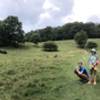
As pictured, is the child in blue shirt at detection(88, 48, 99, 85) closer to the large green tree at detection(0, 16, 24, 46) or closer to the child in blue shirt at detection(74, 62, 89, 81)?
the child in blue shirt at detection(74, 62, 89, 81)

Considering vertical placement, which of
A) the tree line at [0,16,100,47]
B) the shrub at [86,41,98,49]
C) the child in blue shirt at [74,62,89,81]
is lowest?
the shrub at [86,41,98,49]

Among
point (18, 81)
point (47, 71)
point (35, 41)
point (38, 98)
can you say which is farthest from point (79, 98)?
point (35, 41)

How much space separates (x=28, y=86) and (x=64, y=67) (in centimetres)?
747

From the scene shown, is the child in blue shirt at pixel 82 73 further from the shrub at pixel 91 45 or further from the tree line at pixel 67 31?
the tree line at pixel 67 31

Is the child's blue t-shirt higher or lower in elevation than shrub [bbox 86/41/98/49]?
higher

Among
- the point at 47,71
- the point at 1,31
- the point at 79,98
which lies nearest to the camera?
the point at 79,98

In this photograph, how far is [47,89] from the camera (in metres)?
23.0

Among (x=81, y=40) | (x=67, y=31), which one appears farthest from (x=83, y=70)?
(x=67, y=31)

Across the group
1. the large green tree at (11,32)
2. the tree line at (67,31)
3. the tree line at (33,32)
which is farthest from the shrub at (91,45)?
the large green tree at (11,32)

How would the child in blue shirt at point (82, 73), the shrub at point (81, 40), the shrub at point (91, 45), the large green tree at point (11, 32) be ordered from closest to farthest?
the child in blue shirt at point (82, 73), the large green tree at point (11, 32), the shrub at point (91, 45), the shrub at point (81, 40)

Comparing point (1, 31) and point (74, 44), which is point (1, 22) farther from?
point (74, 44)

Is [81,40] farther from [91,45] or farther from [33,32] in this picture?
[33,32]

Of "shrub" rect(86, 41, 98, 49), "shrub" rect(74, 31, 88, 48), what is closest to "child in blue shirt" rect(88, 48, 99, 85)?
"shrub" rect(86, 41, 98, 49)

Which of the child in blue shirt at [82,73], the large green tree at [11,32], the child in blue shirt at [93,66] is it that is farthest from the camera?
the large green tree at [11,32]
